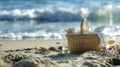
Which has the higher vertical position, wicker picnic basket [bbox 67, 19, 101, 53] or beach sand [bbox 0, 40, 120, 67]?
wicker picnic basket [bbox 67, 19, 101, 53]

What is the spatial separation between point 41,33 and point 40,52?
15.9 feet

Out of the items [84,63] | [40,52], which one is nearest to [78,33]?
[40,52]

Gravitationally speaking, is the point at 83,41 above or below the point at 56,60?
above

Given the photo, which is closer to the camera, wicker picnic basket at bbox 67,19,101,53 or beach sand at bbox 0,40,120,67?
beach sand at bbox 0,40,120,67

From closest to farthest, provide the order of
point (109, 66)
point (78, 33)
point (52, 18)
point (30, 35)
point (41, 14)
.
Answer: point (109, 66)
point (78, 33)
point (30, 35)
point (52, 18)
point (41, 14)

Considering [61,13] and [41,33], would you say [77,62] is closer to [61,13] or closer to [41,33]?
[41,33]

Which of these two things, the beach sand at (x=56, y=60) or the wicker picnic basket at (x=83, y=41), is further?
the wicker picnic basket at (x=83, y=41)

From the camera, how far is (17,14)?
67.7ft

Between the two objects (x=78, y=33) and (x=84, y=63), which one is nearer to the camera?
(x=84, y=63)

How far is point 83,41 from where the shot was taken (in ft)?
23.1

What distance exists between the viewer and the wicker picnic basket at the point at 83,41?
22.9 feet

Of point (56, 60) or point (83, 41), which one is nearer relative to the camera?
point (56, 60)

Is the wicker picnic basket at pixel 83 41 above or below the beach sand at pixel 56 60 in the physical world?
above

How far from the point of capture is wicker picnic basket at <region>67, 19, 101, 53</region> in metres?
6.98
